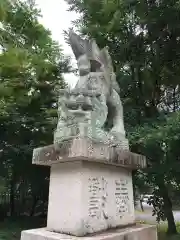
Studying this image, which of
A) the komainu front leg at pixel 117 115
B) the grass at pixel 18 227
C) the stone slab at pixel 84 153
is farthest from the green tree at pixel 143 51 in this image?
the stone slab at pixel 84 153

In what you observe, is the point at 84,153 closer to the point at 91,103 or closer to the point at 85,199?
the point at 85,199

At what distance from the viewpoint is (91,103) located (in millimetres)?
2959

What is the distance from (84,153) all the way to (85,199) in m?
0.48

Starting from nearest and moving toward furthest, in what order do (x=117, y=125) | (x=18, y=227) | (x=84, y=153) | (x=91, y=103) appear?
(x=84, y=153) < (x=91, y=103) < (x=117, y=125) < (x=18, y=227)

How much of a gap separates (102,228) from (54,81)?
6230 millimetres

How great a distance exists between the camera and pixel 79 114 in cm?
283

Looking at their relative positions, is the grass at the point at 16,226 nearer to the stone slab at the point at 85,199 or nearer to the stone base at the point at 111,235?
the stone base at the point at 111,235

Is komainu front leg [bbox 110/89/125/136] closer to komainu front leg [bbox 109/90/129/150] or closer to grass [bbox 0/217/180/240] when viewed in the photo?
komainu front leg [bbox 109/90/129/150]

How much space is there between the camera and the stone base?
98.0 inches

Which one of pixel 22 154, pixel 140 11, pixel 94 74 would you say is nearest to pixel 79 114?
pixel 94 74

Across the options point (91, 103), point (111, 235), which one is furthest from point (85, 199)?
point (91, 103)

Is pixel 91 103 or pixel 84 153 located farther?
pixel 91 103

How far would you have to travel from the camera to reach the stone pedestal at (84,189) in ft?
8.42

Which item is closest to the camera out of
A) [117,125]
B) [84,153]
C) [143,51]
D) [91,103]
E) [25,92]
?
[84,153]
